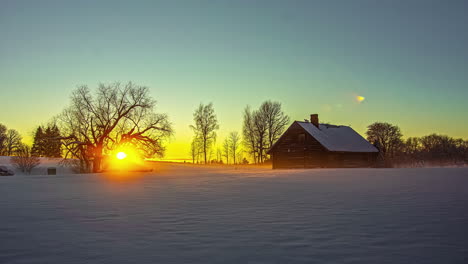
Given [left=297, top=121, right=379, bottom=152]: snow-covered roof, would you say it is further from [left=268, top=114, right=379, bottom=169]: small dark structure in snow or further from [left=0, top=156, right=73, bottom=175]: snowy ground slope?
[left=0, top=156, right=73, bottom=175]: snowy ground slope

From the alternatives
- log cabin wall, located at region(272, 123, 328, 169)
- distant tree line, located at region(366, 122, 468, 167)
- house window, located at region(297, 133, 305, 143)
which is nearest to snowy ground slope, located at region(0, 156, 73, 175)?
log cabin wall, located at region(272, 123, 328, 169)

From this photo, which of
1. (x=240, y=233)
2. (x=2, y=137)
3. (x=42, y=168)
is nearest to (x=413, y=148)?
(x=42, y=168)

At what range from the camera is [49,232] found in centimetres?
471

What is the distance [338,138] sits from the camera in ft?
132

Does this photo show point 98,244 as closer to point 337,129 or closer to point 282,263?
point 282,263

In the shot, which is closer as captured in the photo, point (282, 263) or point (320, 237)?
point (282, 263)

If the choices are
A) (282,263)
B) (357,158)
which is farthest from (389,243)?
(357,158)

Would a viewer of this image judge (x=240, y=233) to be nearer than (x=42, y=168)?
Yes

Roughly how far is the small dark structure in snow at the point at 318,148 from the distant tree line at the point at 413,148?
274 centimetres

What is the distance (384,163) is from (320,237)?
37277 millimetres

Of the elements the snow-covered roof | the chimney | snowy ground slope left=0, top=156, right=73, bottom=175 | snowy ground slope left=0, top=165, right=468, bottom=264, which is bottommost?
snowy ground slope left=0, top=165, right=468, bottom=264

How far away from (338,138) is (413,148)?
42979 millimetres

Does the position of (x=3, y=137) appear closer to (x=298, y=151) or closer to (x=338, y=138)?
(x=298, y=151)

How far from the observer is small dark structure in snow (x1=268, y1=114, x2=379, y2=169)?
36969mm
